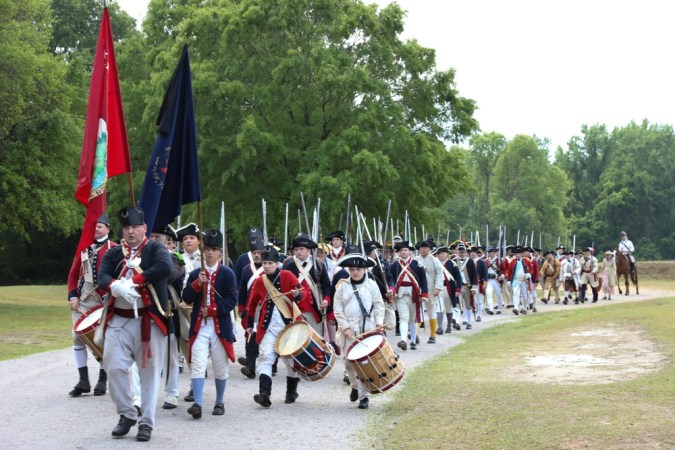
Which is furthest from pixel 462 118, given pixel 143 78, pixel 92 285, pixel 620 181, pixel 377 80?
pixel 620 181

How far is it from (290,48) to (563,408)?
28.2 metres

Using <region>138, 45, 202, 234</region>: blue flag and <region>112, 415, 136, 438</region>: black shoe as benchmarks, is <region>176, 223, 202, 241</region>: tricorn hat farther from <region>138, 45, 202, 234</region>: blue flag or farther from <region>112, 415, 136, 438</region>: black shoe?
<region>112, 415, 136, 438</region>: black shoe

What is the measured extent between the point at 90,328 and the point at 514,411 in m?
4.65

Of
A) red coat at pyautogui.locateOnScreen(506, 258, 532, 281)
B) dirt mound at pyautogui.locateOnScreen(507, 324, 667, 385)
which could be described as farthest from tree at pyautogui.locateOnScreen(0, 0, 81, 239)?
dirt mound at pyautogui.locateOnScreen(507, 324, 667, 385)

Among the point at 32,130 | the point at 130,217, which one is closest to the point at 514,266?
the point at 32,130

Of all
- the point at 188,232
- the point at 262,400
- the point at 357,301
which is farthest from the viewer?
the point at 188,232

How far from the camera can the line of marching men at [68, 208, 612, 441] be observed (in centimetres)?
912

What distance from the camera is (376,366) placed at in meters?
11.0

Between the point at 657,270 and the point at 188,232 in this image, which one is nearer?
the point at 188,232

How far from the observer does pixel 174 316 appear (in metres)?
11.3

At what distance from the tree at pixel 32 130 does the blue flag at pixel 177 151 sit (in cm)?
2247

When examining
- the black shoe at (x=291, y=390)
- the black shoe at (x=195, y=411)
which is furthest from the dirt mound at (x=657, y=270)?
the black shoe at (x=195, y=411)

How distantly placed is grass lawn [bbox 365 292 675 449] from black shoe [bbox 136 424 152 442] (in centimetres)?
196

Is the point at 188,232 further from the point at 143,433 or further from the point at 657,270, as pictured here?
the point at 657,270
